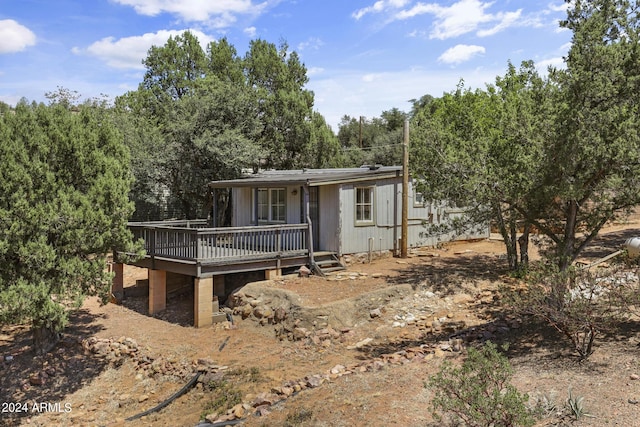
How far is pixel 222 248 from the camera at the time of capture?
13.2m

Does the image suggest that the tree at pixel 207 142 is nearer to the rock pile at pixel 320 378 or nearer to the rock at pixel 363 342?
the rock at pixel 363 342

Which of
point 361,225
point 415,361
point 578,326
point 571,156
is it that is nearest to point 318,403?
point 415,361

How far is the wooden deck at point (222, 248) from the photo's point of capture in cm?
1262

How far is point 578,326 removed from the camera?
23.2 feet

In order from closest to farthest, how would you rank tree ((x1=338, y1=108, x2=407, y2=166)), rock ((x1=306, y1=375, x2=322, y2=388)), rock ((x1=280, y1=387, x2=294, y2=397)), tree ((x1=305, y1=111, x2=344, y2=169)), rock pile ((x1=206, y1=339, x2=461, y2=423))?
rock pile ((x1=206, y1=339, x2=461, y2=423)) < rock ((x1=280, y1=387, x2=294, y2=397)) < rock ((x1=306, y1=375, x2=322, y2=388)) < tree ((x1=305, y1=111, x2=344, y2=169)) < tree ((x1=338, y1=108, x2=407, y2=166))

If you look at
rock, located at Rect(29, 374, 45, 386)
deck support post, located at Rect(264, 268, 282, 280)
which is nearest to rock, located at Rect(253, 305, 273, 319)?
deck support post, located at Rect(264, 268, 282, 280)

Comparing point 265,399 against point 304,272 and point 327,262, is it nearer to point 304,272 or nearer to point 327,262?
point 304,272

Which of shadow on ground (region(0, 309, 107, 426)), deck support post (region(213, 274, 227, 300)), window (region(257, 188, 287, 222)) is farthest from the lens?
window (region(257, 188, 287, 222))

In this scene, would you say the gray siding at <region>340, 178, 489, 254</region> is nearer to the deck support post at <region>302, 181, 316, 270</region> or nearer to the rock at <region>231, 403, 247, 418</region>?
the deck support post at <region>302, 181, 316, 270</region>

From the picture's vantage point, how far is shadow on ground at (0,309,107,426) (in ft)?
31.9

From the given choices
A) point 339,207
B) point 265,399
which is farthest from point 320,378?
point 339,207

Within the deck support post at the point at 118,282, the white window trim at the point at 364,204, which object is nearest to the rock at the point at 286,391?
the white window trim at the point at 364,204

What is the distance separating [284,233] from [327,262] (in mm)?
1631

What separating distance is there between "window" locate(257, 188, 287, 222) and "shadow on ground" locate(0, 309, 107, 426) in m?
6.31
